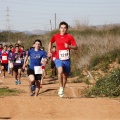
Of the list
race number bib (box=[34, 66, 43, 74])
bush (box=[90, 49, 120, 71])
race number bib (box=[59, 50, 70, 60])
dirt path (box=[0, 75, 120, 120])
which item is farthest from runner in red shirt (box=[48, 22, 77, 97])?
bush (box=[90, 49, 120, 71])

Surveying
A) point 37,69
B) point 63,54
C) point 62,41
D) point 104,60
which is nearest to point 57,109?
point 63,54

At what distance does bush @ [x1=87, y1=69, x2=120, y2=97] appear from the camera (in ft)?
41.8

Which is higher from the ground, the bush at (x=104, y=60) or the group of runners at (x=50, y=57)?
the group of runners at (x=50, y=57)

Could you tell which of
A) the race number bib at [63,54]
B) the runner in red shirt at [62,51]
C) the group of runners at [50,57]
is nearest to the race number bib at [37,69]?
the group of runners at [50,57]

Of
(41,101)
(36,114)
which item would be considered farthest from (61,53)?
(36,114)

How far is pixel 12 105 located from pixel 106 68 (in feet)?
45.1

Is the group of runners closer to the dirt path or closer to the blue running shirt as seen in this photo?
the blue running shirt

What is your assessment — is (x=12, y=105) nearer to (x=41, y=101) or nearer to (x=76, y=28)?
(x=41, y=101)

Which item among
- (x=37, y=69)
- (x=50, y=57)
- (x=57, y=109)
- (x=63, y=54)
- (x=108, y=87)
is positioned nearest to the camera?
(x=57, y=109)

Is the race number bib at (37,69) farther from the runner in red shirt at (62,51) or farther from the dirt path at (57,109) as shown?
the dirt path at (57,109)

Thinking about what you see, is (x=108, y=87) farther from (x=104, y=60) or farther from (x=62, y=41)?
(x=104, y=60)

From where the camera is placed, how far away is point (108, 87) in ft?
42.5

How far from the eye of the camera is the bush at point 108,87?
12.7m

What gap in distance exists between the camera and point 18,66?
19.2 m
